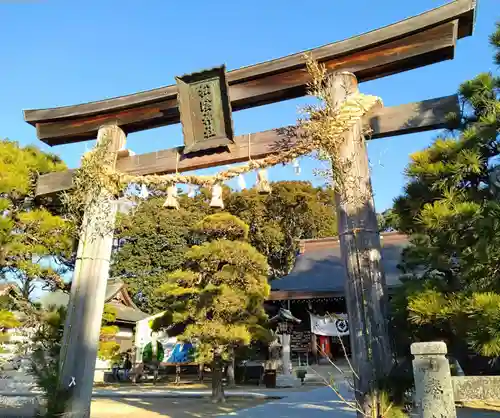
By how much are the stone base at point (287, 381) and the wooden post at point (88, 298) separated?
9.73 meters

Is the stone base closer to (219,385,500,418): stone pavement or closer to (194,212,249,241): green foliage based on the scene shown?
(219,385,500,418): stone pavement

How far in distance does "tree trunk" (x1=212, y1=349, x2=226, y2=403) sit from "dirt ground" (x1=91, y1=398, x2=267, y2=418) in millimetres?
176

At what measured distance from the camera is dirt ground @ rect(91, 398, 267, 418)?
23.8ft

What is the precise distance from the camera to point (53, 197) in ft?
18.3

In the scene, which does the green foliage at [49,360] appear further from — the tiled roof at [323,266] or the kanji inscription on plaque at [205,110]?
the tiled roof at [323,266]

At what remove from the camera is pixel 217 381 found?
9.73 metres

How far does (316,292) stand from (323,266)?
285 cm

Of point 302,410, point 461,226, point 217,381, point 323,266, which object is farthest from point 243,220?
point 461,226

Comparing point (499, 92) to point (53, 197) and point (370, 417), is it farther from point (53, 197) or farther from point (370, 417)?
point (53, 197)

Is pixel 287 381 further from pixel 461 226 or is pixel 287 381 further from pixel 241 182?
pixel 461 226

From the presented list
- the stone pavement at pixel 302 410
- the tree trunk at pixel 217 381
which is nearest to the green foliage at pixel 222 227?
the tree trunk at pixel 217 381

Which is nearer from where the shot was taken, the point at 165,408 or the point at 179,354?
the point at 165,408

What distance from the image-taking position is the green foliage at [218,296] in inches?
392

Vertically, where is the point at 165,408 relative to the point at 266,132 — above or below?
below
